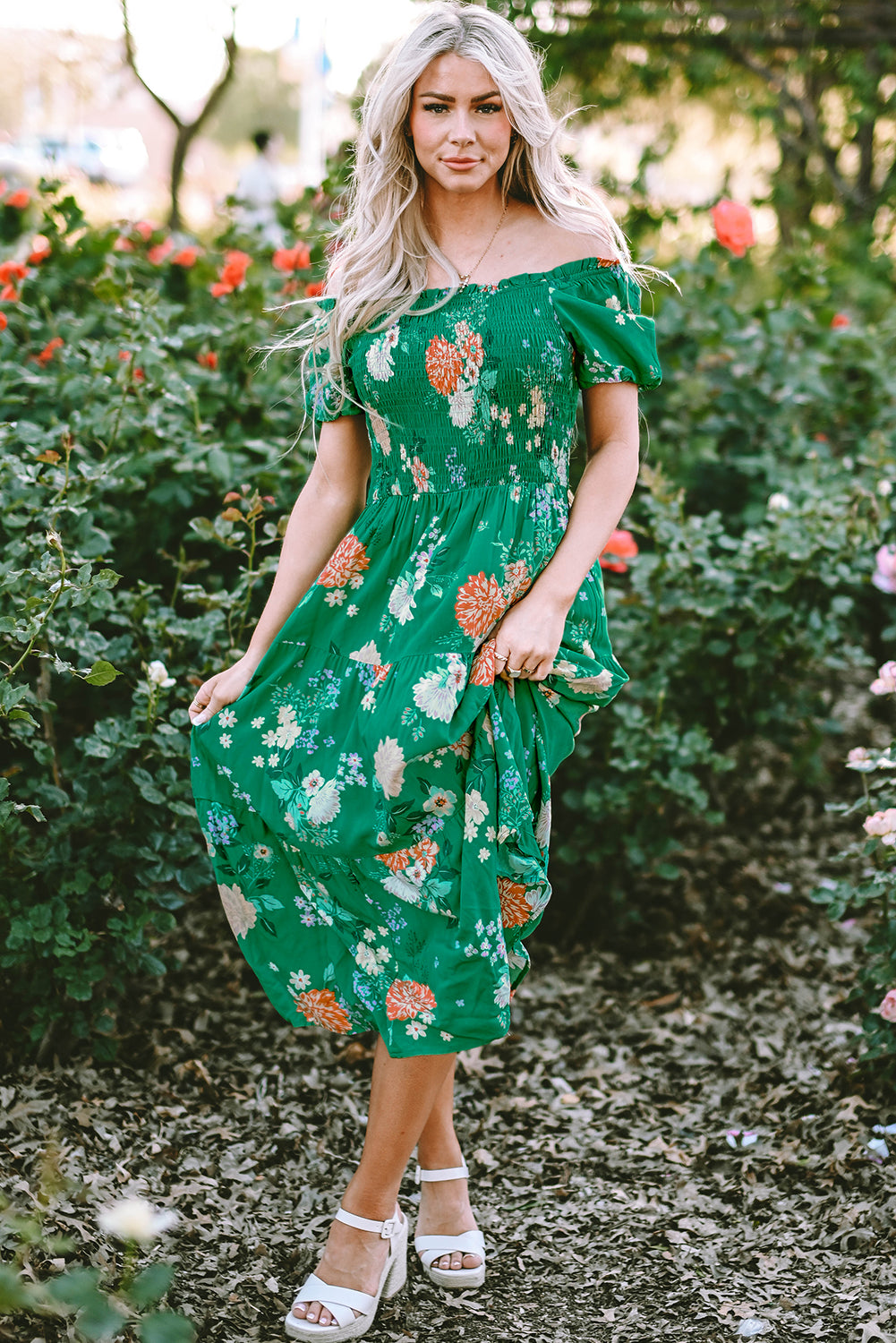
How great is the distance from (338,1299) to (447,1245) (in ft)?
0.78

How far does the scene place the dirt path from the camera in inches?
81.0

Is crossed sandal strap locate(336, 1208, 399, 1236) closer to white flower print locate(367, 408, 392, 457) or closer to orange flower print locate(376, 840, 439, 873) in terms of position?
orange flower print locate(376, 840, 439, 873)

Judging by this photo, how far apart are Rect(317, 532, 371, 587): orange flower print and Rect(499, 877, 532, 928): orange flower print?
529mm

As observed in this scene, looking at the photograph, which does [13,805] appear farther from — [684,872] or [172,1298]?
[684,872]

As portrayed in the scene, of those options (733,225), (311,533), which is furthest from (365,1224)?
(733,225)

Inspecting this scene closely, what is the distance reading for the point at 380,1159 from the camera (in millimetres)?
1965

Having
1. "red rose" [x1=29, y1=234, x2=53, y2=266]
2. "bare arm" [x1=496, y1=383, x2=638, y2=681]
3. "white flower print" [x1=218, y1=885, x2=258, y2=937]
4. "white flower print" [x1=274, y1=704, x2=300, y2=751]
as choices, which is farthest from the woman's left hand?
"red rose" [x1=29, y1=234, x2=53, y2=266]

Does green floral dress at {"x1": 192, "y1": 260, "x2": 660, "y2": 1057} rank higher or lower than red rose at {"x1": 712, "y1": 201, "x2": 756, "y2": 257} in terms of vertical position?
lower

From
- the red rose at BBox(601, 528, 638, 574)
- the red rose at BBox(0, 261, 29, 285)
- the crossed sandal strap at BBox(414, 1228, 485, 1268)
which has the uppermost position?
the red rose at BBox(0, 261, 29, 285)

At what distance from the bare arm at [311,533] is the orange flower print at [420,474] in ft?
0.56

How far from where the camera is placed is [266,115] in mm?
29438

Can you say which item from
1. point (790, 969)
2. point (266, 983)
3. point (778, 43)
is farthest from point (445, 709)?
point (778, 43)

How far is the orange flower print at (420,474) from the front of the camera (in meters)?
1.93

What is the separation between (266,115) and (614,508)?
101 feet
